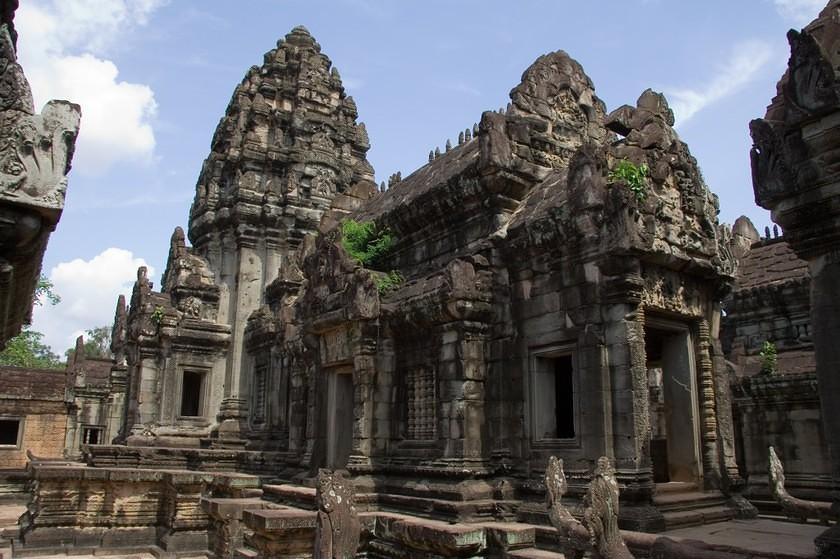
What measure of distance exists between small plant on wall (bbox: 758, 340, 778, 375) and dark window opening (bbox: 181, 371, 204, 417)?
50.4ft

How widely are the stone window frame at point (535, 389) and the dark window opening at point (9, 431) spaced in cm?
2361

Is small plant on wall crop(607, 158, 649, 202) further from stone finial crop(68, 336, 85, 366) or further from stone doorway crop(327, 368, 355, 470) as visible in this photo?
stone finial crop(68, 336, 85, 366)

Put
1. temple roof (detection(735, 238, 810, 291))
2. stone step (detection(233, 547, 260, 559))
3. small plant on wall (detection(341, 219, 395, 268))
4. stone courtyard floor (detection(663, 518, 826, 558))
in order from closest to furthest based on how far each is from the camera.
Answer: stone courtyard floor (detection(663, 518, 826, 558)) < stone step (detection(233, 547, 260, 559)) < small plant on wall (detection(341, 219, 395, 268)) < temple roof (detection(735, 238, 810, 291))

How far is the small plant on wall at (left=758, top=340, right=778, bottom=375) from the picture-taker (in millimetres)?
12727

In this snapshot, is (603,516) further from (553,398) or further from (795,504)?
(553,398)

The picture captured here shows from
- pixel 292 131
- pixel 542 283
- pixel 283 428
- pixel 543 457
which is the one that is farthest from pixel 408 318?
pixel 292 131

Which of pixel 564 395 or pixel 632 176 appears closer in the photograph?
pixel 632 176

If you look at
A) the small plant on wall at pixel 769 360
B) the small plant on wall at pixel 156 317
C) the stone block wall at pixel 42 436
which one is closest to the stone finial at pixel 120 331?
the stone block wall at pixel 42 436

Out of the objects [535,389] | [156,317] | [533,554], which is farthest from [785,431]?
[156,317]

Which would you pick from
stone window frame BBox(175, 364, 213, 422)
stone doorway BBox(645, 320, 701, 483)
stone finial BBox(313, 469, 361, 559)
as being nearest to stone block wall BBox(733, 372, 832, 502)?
stone doorway BBox(645, 320, 701, 483)

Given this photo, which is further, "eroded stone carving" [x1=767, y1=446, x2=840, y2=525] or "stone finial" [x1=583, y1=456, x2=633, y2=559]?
"eroded stone carving" [x1=767, y1=446, x2=840, y2=525]

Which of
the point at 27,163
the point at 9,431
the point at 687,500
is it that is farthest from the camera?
the point at 9,431

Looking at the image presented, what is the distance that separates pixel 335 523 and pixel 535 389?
3.10 metres

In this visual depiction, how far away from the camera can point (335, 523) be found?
772cm
